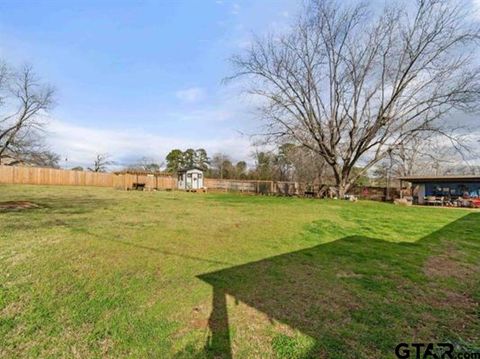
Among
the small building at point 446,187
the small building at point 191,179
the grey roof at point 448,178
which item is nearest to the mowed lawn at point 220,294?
the grey roof at point 448,178

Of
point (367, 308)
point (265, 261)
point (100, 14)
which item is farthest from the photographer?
point (100, 14)

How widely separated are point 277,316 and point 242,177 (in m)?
38.4

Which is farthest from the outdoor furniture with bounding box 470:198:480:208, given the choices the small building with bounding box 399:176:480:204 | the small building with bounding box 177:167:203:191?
the small building with bounding box 177:167:203:191

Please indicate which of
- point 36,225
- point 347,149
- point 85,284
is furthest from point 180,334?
point 347,149

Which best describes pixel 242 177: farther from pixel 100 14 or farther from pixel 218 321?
pixel 218 321

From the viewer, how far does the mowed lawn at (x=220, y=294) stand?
2.72 meters

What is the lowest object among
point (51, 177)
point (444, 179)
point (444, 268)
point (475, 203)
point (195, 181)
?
point (444, 268)

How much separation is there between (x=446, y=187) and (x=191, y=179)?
22381 mm

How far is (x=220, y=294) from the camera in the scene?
3641 millimetres

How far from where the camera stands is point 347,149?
19.4 metres

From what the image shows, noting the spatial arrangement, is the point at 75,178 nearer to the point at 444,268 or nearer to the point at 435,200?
the point at 444,268

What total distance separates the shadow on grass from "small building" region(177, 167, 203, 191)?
25922 mm

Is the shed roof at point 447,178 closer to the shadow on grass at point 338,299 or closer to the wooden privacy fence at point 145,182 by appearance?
the wooden privacy fence at point 145,182

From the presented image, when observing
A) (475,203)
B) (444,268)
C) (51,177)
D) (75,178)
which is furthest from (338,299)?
(75,178)
